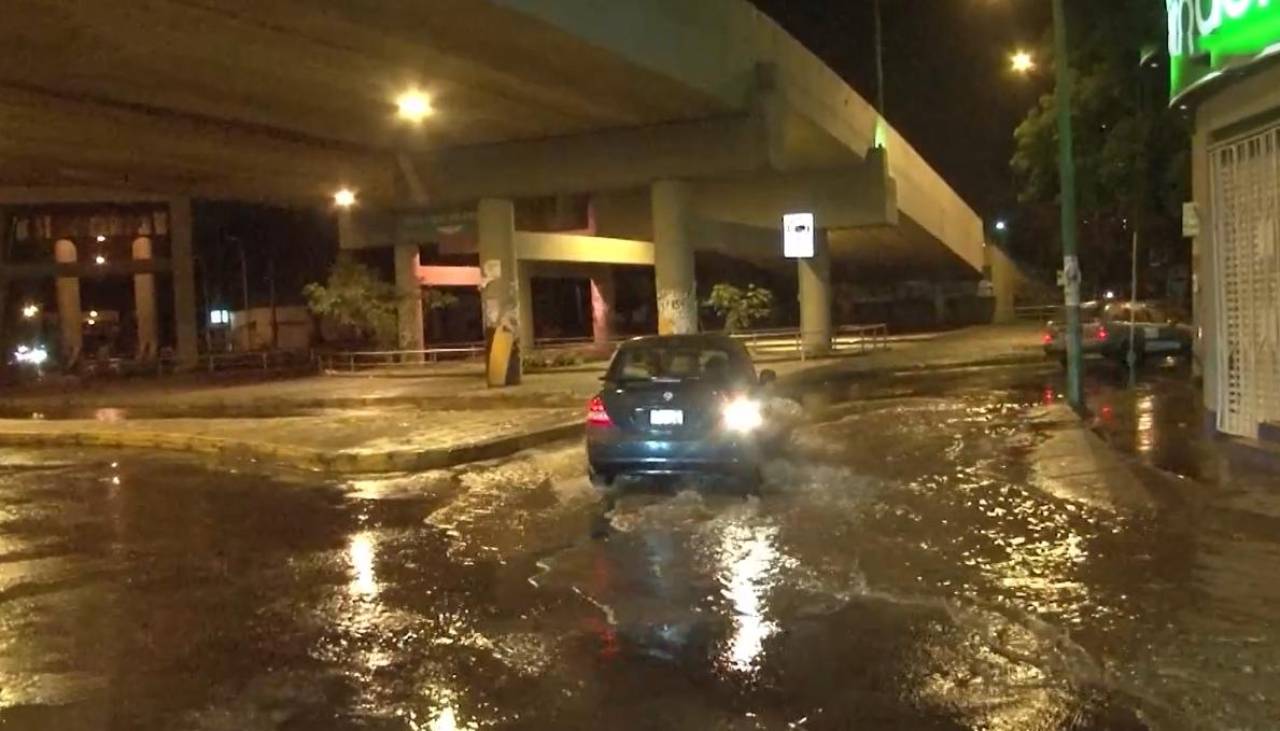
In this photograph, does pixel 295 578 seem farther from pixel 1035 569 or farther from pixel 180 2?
pixel 180 2

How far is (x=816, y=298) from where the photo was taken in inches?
1561

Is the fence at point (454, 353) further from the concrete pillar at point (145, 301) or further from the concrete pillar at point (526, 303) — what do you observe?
the concrete pillar at point (145, 301)

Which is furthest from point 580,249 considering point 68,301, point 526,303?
point 68,301

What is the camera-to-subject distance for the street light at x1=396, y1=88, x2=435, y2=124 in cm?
2420

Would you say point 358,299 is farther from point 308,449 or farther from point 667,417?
point 667,417

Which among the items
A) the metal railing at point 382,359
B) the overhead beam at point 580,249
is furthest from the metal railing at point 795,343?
the metal railing at point 382,359

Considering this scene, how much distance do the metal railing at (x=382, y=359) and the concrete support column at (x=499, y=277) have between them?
836 centimetres

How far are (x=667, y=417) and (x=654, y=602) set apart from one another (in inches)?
163

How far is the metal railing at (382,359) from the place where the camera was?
40.9 m

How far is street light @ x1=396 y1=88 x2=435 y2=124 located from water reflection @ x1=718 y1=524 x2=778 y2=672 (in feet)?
50.5

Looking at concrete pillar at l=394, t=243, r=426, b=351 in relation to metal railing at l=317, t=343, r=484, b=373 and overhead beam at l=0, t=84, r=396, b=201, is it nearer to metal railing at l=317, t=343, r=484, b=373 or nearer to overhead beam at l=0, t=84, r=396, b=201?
metal railing at l=317, t=343, r=484, b=373

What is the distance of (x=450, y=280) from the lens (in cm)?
4719

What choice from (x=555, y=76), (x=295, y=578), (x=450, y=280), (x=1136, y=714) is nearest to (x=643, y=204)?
(x=450, y=280)

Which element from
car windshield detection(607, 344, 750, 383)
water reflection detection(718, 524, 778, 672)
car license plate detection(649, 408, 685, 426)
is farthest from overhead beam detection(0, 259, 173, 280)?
water reflection detection(718, 524, 778, 672)
